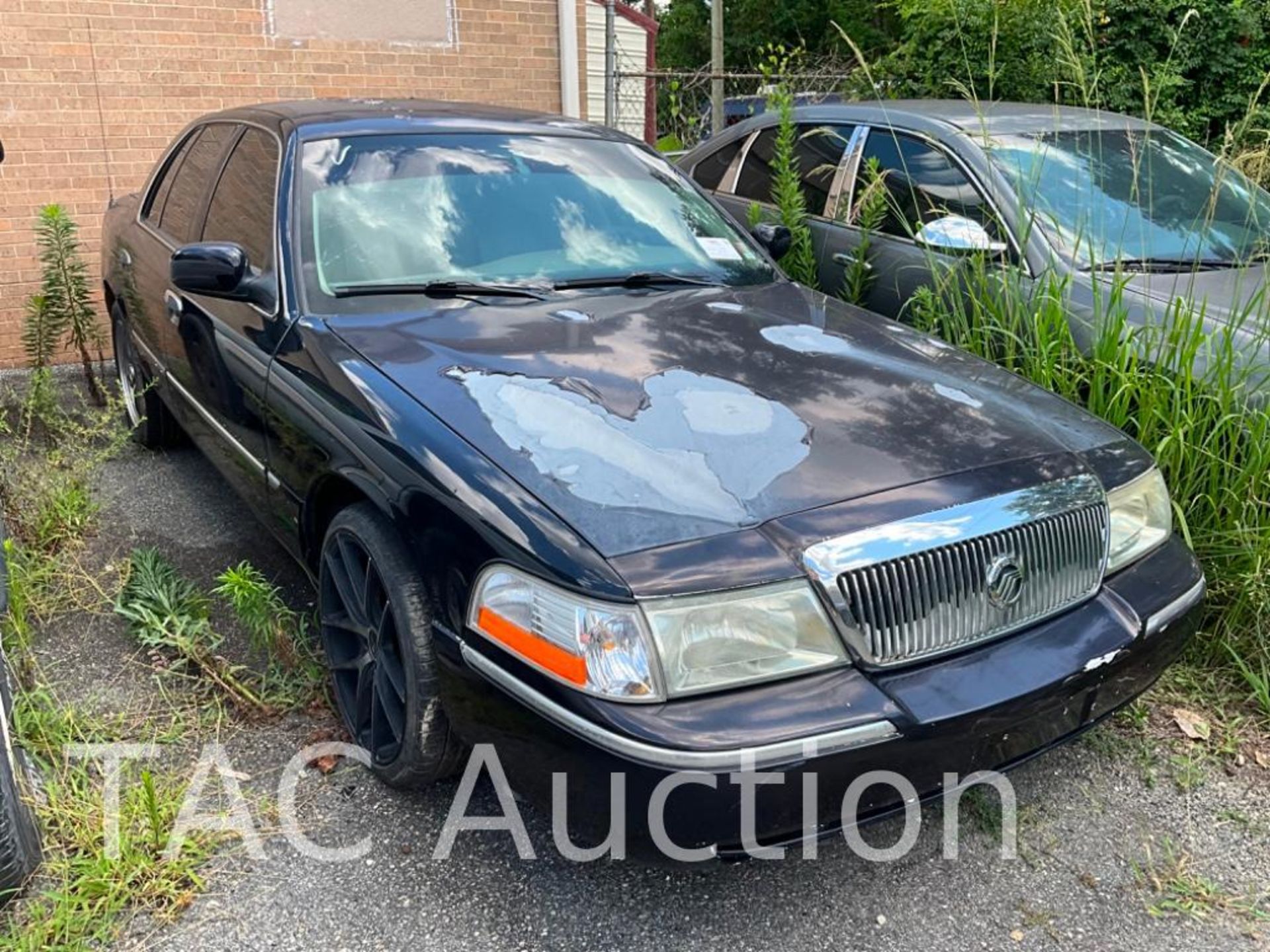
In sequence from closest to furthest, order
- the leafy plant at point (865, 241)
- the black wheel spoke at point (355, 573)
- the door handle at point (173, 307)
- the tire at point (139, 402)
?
the black wheel spoke at point (355, 573)
the door handle at point (173, 307)
the leafy plant at point (865, 241)
the tire at point (139, 402)

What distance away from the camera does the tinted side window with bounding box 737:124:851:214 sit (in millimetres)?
5223

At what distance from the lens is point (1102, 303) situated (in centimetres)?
369

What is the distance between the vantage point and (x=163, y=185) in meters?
4.65

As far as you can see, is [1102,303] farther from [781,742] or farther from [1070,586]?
[781,742]

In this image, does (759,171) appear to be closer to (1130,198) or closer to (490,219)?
(1130,198)

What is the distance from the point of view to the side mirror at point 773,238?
160 inches

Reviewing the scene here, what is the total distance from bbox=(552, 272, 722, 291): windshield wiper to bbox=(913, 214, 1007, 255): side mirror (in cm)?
110

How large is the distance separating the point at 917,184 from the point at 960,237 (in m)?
0.85

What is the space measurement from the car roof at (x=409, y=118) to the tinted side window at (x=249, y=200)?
100 millimetres

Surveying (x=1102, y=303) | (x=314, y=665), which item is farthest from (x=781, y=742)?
(x=1102, y=303)

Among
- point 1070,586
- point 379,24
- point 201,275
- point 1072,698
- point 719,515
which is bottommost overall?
point 1072,698

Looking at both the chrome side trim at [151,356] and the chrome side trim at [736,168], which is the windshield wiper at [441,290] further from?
the chrome side trim at [736,168]

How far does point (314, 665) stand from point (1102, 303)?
2.92 meters

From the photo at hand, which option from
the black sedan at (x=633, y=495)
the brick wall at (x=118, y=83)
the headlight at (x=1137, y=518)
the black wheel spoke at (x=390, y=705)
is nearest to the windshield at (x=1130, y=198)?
the black sedan at (x=633, y=495)
